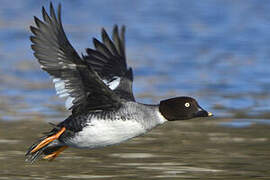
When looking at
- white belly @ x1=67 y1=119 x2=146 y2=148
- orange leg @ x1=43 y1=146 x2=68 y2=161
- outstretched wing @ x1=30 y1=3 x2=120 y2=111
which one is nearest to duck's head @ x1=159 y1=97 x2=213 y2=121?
white belly @ x1=67 y1=119 x2=146 y2=148

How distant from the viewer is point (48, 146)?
31.4ft

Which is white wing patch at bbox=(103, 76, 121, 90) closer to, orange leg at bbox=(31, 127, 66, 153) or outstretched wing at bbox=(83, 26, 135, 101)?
outstretched wing at bbox=(83, 26, 135, 101)

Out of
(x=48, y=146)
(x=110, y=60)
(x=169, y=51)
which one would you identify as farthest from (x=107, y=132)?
(x=169, y=51)

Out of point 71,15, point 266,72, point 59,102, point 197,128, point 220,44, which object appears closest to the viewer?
point 197,128

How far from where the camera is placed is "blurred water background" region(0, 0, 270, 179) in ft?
33.1

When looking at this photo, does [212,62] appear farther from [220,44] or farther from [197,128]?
[197,128]

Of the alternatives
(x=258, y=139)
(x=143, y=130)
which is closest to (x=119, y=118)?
(x=143, y=130)

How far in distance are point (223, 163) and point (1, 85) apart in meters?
7.18

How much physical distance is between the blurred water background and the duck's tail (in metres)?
0.19

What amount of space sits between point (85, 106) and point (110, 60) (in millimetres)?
1465

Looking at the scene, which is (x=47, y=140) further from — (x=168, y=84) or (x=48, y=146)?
(x=168, y=84)

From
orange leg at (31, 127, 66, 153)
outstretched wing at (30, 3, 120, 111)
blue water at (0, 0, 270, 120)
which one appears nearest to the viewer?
outstretched wing at (30, 3, 120, 111)

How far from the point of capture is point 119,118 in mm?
8977

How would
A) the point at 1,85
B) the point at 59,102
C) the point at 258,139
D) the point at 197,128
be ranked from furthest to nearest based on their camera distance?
the point at 1,85 → the point at 59,102 → the point at 197,128 → the point at 258,139
